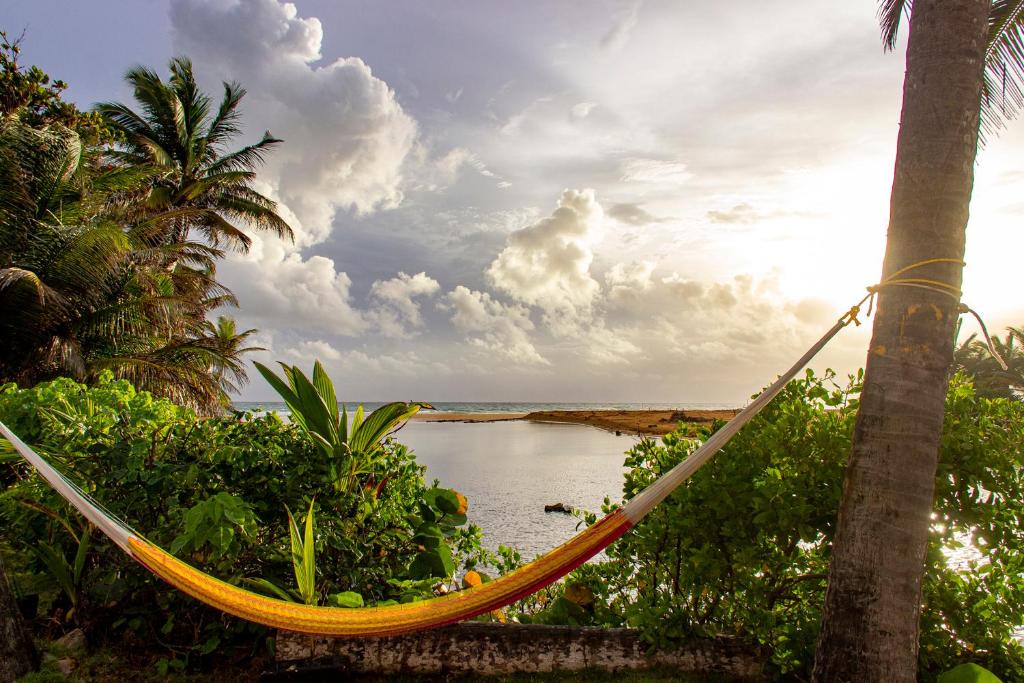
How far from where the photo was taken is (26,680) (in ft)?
7.76

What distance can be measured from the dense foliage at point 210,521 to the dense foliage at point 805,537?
4.12 feet

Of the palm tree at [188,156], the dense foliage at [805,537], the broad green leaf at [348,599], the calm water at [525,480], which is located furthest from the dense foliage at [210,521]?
the palm tree at [188,156]

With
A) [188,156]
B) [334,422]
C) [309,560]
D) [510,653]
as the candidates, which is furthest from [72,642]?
[188,156]

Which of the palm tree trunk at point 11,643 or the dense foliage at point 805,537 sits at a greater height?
the dense foliage at point 805,537

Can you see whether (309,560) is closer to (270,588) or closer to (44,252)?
(270,588)

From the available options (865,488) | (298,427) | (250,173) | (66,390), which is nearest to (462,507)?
(298,427)

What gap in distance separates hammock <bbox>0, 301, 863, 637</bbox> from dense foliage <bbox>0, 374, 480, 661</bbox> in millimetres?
357

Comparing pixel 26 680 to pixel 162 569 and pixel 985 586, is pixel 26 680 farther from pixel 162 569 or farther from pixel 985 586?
pixel 985 586

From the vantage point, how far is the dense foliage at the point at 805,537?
7.53 ft

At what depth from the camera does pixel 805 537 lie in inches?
93.2

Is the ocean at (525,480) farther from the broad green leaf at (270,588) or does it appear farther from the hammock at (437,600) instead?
the hammock at (437,600)

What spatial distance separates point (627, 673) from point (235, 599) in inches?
61.4

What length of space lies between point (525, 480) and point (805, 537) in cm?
710

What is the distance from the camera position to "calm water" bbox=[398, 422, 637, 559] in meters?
5.95
